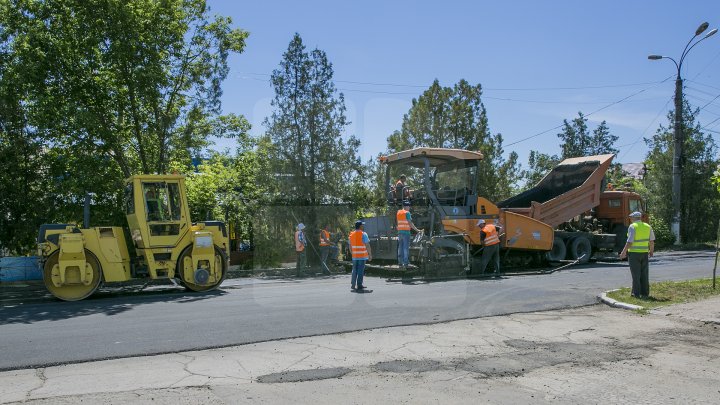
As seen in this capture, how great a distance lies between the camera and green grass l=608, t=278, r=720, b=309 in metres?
10.5

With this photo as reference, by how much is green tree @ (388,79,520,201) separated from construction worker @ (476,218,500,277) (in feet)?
25.0

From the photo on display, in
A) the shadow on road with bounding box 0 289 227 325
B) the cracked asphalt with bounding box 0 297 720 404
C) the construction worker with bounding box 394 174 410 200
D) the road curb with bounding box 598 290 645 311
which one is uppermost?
the construction worker with bounding box 394 174 410 200

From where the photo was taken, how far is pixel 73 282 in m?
11.9

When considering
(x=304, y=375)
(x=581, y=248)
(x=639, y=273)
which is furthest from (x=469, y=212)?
(x=304, y=375)

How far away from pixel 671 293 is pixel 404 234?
570cm

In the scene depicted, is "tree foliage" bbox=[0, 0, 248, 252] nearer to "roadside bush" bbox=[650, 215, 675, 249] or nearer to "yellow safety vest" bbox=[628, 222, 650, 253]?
"yellow safety vest" bbox=[628, 222, 650, 253]

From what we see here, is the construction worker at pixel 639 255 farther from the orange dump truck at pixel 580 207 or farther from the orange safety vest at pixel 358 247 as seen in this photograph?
the orange dump truck at pixel 580 207

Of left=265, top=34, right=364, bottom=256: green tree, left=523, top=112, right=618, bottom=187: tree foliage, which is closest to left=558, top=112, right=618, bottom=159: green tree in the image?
left=523, top=112, right=618, bottom=187: tree foliage

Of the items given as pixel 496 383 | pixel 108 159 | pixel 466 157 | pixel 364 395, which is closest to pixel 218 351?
pixel 364 395

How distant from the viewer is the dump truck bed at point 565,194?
676 inches

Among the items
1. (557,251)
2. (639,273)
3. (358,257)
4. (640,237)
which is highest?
(640,237)

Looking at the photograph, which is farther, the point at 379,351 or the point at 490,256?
the point at 490,256

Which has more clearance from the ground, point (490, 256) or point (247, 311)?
point (490, 256)

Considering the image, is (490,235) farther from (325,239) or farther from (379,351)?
(379,351)
